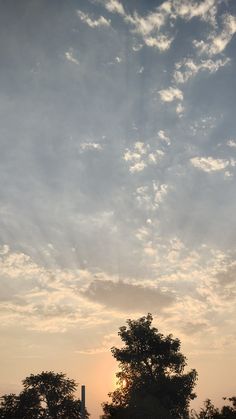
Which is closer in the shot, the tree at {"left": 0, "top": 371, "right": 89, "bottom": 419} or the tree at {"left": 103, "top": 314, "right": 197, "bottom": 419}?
the tree at {"left": 103, "top": 314, "right": 197, "bottom": 419}

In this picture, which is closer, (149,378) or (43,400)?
(149,378)

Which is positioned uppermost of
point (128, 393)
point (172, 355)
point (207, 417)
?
point (172, 355)

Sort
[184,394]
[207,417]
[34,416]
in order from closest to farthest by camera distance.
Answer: [207,417], [184,394], [34,416]

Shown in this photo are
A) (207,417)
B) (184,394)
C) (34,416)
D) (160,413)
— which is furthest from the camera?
(34,416)

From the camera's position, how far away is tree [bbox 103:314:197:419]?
163 ft

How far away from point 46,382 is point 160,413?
42.5 meters

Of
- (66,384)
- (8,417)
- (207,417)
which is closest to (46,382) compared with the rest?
(66,384)

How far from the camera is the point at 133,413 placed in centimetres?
4922

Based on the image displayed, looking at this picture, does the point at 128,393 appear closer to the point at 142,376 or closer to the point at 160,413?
the point at 142,376

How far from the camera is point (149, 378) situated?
54.0m

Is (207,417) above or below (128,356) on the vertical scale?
below

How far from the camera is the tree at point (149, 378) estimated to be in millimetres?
49750

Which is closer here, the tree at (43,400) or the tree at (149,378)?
the tree at (149,378)

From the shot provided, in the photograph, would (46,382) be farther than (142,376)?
Yes
